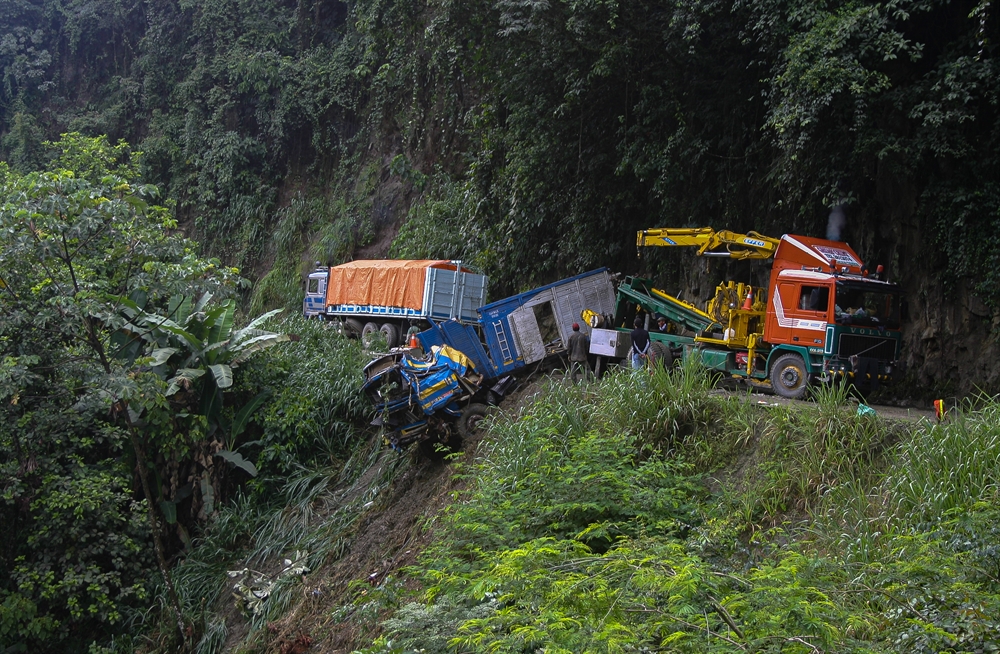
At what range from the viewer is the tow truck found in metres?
12.7

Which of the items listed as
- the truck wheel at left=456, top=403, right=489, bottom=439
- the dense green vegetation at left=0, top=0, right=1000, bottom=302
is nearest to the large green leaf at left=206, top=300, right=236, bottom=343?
the truck wheel at left=456, top=403, right=489, bottom=439

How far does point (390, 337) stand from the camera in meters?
23.8

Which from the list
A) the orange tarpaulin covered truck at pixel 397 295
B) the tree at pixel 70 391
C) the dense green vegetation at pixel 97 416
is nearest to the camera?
the tree at pixel 70 391

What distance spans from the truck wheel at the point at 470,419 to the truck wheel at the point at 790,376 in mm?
4784

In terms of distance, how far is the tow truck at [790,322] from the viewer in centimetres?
1269

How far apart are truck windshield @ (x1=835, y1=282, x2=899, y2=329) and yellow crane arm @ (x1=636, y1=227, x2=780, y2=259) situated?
1.75m

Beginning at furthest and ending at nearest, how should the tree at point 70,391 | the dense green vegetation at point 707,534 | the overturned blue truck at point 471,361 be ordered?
the overturned blue truck at point 471,361
the tree at point 70,391
the dense green vegetation at point 707,534

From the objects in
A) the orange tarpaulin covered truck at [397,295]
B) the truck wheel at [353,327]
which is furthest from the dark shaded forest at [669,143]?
the truck wheel at [353,327]

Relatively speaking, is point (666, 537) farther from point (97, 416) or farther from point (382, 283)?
point (382, 283)

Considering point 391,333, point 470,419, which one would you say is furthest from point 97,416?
point 391,333

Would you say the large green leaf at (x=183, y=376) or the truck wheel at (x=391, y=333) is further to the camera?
the truck wheel at (x=391, y=333)

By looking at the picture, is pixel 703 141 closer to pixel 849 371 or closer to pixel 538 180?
pixel 538 180

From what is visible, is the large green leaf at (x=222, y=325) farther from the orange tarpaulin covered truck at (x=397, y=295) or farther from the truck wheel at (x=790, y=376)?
the truck wheel at (x=790, y=376)

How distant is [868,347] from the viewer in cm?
1277
